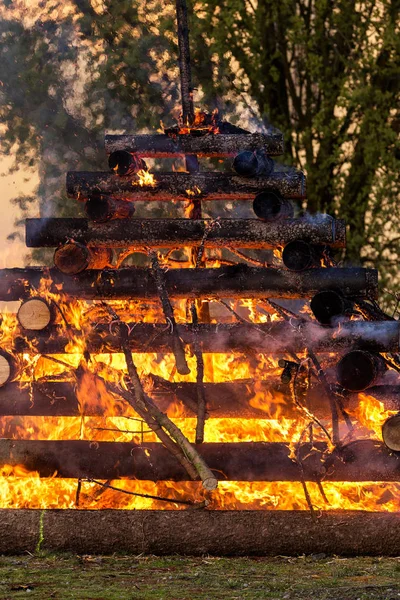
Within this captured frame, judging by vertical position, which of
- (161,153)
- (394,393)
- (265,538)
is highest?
(161,153)

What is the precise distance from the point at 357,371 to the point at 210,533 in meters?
1.70

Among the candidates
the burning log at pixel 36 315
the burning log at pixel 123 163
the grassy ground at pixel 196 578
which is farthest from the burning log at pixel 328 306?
the burning log at pixel 36 315

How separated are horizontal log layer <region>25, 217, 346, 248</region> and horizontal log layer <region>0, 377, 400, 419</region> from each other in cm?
134

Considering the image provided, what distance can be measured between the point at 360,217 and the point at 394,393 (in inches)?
434

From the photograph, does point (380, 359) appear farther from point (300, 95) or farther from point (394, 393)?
point (300, 95)

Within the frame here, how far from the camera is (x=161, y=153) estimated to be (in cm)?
906

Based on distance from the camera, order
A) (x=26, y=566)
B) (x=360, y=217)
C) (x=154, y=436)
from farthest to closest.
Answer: (x=360, y=217), (x=154, y=436), (x=26, y=566)

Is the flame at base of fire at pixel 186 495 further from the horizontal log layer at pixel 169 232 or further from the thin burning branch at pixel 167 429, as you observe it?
the horizontal log layer at pixel 169 232

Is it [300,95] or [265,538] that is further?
[300,95]

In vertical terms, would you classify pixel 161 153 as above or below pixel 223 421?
above

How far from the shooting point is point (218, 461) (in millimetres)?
8016

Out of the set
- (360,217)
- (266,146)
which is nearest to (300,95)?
Result: (360,217)

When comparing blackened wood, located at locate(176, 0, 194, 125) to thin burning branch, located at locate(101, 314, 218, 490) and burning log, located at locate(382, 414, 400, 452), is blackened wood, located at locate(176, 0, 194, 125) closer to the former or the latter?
thin burning branch, located at locate(101, 314, 218, 490)

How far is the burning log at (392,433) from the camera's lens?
7809 millimetres
